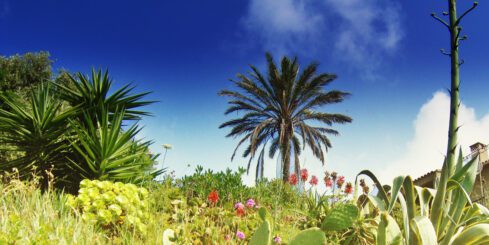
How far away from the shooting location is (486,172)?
1588 cm

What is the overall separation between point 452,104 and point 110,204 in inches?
156

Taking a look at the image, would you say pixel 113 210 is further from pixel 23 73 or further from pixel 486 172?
pixel 23 73

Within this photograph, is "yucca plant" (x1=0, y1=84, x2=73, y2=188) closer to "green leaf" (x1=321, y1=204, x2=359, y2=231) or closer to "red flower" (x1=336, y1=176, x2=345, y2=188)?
"red flower" (x1=336, y1=176, x2=345, y2=188)

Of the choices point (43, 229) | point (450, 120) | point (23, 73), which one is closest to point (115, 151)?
point (43, 229)

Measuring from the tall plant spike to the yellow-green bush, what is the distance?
9.86ft

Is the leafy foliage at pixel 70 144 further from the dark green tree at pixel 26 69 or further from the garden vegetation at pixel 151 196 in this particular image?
the dark green tree at pixel 26 69

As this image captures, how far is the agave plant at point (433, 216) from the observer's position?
2906 mm

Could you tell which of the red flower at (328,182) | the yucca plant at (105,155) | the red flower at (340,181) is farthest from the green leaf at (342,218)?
the yucca plant at (105,155)

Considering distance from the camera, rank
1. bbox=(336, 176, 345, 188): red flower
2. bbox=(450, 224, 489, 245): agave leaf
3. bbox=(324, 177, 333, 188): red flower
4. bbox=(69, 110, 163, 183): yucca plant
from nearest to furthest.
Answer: bbox=(450, 224, 489, 245): agave leaf < bbox=(336, 176, 345, 188): red flower < bbox=(324, 177, 333, 188): red flower < bbox=(69, 110, 163, 183): yucca plant

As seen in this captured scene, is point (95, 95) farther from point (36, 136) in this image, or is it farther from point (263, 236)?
point (263, 236)

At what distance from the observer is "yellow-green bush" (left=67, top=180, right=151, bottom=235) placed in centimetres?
478

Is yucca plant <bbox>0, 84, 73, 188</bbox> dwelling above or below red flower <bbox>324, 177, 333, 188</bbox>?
above

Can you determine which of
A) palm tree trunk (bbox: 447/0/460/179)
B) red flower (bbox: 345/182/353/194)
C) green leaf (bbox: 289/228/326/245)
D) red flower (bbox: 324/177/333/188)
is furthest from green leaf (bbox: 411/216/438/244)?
red flower (bbox: 324/177/333/188)

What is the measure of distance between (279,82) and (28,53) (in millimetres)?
12932
